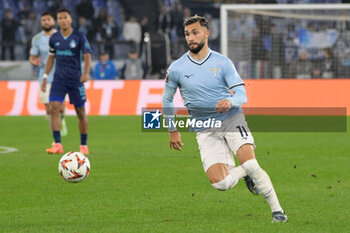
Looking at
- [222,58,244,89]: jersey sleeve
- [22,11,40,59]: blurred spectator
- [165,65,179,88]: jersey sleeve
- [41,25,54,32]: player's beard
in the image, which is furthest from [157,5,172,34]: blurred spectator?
[222,58,244,89]: jersey sleeve

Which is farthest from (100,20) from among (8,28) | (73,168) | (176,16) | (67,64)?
(73,168)

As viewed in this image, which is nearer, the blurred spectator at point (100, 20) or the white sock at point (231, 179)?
the white sock at point (231, 179)

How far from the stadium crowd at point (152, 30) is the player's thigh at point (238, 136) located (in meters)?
14.9

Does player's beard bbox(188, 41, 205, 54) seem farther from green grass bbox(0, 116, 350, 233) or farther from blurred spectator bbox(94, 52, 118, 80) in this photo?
blurred spectator bbox(94, 52, 118, 80)

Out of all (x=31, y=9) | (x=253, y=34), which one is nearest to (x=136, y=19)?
(x=31, y=9)

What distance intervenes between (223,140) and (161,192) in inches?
81.7

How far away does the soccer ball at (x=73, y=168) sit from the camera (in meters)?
9.38

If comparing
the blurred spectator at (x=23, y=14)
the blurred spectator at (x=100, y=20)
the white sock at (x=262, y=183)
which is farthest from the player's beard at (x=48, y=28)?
the blurred spectator at (x=23, y=14)

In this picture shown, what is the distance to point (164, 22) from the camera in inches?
1049

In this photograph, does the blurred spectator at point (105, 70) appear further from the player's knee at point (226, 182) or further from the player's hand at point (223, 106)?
the player's hand at point (223, 106)

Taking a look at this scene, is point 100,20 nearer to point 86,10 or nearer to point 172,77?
point 86,10

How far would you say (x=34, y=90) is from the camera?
2220 centimetres

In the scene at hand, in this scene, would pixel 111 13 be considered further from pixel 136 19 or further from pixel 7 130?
pixel 7 130

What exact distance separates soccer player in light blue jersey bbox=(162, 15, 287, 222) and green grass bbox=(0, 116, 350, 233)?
438 millimetres
